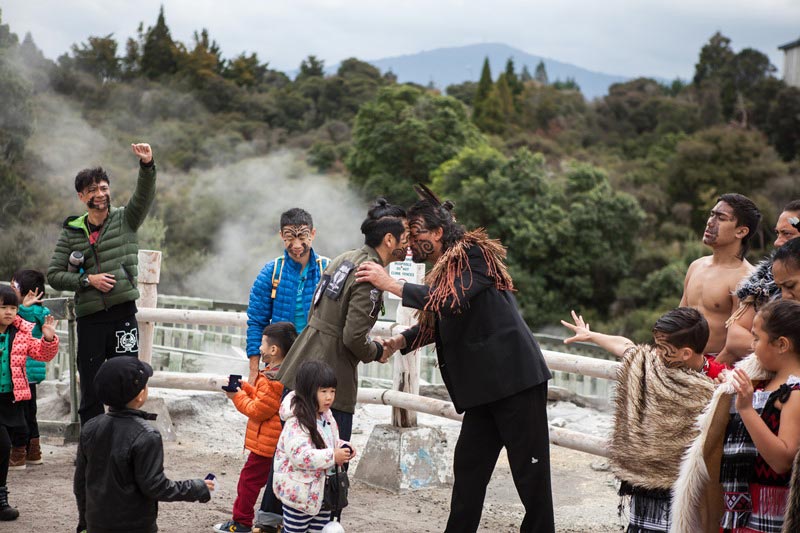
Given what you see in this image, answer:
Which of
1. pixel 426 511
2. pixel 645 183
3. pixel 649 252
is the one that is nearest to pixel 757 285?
pixel 426 511

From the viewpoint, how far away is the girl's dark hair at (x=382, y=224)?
419 centimetres

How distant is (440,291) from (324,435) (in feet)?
2.78

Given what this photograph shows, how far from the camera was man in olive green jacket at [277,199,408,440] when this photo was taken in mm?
4121

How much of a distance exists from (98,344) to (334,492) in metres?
2.00

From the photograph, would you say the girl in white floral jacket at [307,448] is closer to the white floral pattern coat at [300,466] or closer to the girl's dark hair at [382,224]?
the white floral pattern coat at [300,466]

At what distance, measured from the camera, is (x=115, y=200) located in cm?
2373

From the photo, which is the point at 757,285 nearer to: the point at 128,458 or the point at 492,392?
the point at 492,392

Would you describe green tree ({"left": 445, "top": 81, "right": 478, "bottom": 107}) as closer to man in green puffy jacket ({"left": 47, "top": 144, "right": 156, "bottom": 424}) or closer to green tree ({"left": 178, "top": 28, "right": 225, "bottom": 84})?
green tree ({"left": 178, "top": 28, "right": 225, "bottom": 84})

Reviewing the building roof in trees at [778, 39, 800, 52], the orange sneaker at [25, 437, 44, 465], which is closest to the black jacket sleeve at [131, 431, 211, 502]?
the orange sneaker at [25, 437, 44, 465]

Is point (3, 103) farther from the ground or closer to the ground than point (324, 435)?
farther from the ground

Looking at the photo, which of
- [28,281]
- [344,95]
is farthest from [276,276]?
[344,95]

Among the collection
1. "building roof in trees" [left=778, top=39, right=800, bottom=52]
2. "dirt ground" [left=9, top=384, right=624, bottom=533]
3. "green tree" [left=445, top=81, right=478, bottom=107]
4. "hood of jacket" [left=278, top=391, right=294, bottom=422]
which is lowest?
"dirt ground" [left=9, top=384, right=624, bottom=533]

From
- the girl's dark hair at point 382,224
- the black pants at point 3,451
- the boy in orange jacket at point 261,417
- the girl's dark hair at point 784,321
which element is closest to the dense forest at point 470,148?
the black pants at point 3,451

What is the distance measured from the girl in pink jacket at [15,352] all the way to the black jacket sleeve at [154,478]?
197 centimetres
